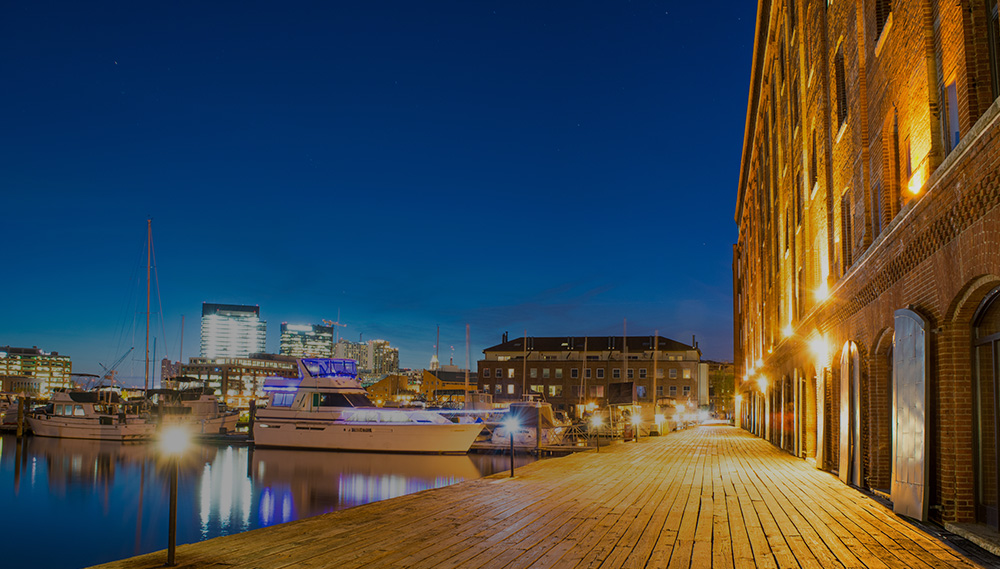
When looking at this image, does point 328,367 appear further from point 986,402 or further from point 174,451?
point 986,402

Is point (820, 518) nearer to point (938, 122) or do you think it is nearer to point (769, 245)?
point (938, 122)

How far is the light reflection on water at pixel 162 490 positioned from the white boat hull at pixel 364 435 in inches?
23.5

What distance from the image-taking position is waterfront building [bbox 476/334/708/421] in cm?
8669

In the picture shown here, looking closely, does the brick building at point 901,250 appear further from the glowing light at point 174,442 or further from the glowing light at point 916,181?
the glowing light at point 174,442

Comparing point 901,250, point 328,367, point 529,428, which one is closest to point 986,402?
point 901,250

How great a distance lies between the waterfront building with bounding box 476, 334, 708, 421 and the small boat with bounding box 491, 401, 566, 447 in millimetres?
39978

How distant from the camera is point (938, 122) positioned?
363 inches

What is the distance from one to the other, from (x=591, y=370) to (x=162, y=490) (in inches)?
2547

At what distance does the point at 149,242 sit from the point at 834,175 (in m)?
50.3

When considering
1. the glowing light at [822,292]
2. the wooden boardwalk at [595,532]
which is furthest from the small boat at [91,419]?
the glowing light at [822,292]

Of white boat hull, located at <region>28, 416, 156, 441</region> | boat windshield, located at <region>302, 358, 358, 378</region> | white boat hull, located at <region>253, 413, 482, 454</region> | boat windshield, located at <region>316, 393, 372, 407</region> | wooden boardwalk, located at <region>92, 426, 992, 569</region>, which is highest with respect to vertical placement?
boat windshield, located at <region>302, 358, 358, 378</region>

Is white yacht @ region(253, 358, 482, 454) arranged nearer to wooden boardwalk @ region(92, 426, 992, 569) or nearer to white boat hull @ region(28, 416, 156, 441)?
white boat hull @ region(28, 416, 156, 441)

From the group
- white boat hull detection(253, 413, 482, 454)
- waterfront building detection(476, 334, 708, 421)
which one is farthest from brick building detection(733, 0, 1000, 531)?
waterfront building detection(476, 334, 708, 421)

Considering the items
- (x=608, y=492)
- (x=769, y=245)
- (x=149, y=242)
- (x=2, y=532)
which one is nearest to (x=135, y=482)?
(x=2, y=532)
